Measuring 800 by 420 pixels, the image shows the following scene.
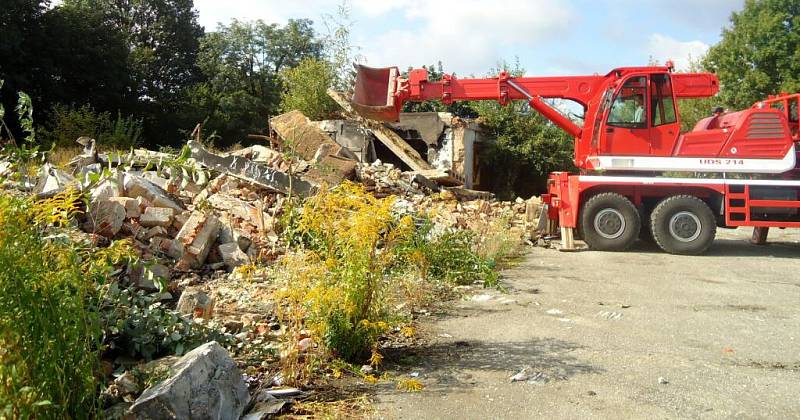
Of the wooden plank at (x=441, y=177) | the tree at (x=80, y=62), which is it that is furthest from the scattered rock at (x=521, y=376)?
the tree at (x=80, y=62)

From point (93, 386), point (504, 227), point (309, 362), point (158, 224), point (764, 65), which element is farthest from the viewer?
point (764, 65)

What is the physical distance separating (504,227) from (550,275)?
6.95 ft

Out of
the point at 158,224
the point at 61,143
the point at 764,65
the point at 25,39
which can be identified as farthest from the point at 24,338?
the point at 764,65

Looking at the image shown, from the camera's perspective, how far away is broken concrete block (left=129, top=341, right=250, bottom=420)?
2.80 meters

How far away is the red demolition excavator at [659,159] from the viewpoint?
32.1 ft

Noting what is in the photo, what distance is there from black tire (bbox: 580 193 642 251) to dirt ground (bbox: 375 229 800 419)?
196cm

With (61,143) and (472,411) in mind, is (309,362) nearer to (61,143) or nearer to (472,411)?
(472,411)

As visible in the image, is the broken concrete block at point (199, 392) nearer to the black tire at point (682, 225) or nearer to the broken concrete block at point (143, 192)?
the broken concrete block at point (143, 192)

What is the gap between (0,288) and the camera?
8.07 feet

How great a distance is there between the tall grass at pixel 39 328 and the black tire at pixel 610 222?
8.64 metres

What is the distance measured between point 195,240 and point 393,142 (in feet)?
31.7

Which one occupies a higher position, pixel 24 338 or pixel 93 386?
pixel 24 338

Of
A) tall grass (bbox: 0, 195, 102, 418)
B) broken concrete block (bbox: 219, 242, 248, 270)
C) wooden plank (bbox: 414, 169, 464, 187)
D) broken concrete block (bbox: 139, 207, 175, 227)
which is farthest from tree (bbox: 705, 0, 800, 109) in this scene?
tall grass (bbox: 0, 195, 102, 418)

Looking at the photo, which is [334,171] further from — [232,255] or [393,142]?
[393,142]
